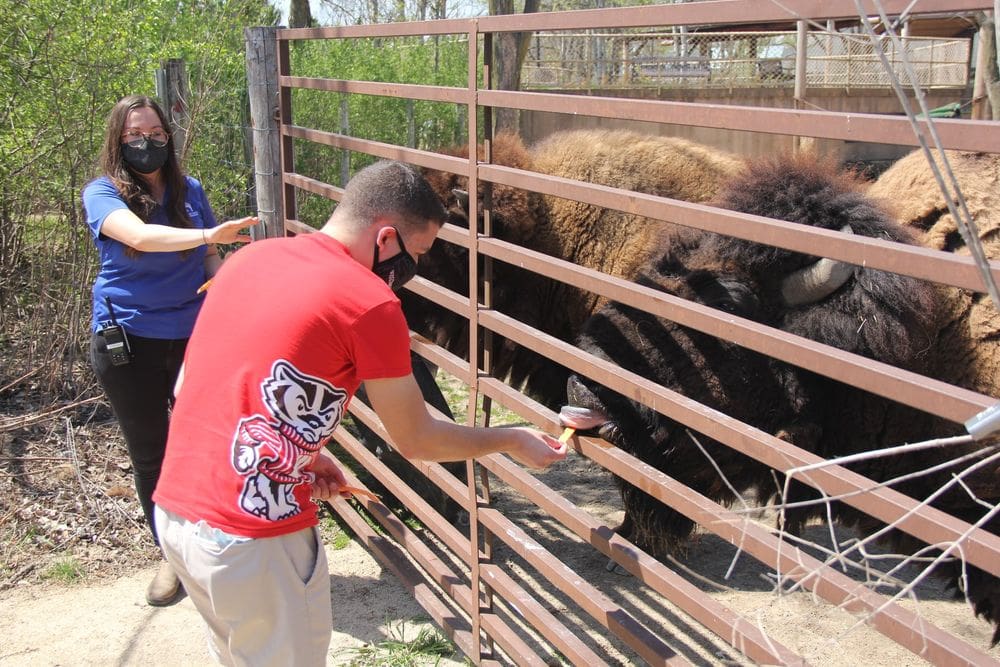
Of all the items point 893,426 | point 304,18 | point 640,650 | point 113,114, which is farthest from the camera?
point 304,18

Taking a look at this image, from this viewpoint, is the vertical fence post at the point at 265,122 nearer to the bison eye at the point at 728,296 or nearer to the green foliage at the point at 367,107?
the bison eye at the point at 728,296

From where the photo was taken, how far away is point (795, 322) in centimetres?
341

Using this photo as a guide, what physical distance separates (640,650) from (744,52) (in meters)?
23.6

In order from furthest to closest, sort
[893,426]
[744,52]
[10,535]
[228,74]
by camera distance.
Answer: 1. [744,52]
2. [228,74]
3. [10,535]
4. [893,426]

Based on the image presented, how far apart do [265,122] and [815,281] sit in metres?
3.21

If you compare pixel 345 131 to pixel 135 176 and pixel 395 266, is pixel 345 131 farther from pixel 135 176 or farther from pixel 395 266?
pixel 395 266

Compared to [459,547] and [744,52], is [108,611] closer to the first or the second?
[459,547]

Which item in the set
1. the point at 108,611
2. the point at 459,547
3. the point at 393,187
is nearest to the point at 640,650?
the point at 459,547

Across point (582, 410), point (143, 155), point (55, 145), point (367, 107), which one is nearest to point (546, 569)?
point (582, 410)

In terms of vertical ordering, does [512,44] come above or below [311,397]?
above

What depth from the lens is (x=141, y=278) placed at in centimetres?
420

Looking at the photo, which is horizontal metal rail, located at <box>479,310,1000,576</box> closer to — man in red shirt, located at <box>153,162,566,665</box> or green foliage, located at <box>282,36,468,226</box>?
man in red shirt, located at <box>153,162,566,665</box>

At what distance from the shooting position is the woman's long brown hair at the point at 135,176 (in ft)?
13.5

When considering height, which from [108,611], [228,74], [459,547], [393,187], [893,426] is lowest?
[108,611]
